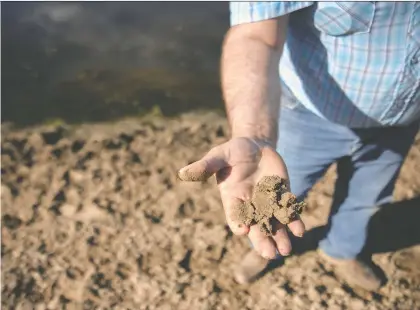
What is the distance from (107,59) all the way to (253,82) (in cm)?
220

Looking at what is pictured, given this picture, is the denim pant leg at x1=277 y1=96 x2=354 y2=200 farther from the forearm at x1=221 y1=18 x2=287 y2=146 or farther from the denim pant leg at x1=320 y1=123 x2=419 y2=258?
the forearm at x1=221 y1=18 x2=287 y2=146

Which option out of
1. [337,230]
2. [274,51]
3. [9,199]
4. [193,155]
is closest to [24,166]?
[9,199]

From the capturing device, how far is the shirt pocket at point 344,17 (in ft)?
4.59

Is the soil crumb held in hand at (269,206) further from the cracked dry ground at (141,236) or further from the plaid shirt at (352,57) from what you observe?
the cracked dry ground at (141,236)

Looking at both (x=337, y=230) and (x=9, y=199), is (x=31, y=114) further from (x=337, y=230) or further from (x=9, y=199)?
(x=337, y=230)

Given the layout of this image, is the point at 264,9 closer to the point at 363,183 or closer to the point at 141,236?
the point at 363,183

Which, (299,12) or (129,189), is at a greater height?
(299,12)

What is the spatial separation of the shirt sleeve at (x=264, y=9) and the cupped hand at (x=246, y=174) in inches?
11.9

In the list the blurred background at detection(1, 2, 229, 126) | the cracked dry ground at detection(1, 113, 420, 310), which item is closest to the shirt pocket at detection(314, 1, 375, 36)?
the cracked dry ground at detection(1, 113, 420, 310)

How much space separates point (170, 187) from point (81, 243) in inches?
18.2

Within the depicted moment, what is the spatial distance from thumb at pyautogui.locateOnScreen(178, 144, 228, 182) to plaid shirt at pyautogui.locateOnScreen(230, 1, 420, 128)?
1.23 ft

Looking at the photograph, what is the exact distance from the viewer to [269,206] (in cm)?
125

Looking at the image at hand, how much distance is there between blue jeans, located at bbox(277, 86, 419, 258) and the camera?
1.67 metres

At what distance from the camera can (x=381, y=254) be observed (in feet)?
7.63
